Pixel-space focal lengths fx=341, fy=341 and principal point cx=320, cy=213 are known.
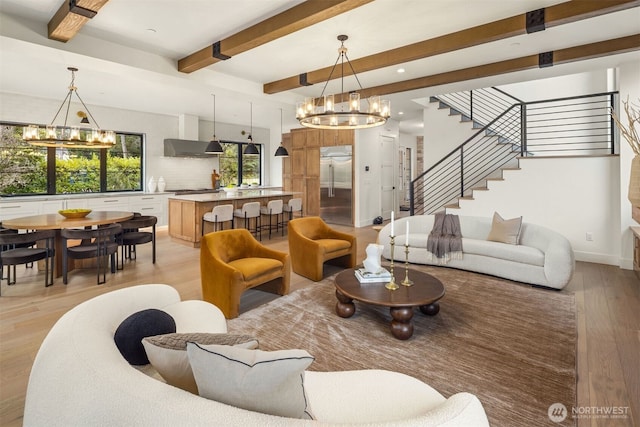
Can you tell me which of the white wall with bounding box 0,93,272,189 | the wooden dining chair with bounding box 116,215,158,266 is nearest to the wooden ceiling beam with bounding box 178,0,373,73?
the wooden dining chair with bounding box 116,215,158,266

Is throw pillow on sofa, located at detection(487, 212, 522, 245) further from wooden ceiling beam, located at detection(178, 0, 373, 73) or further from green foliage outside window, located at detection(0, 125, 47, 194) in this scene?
green foliage outside window, located at detection(0, 125, 47, 194)

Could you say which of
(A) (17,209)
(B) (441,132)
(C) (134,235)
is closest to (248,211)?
(C) (134,235)

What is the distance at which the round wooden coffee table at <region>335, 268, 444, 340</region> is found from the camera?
2.76m

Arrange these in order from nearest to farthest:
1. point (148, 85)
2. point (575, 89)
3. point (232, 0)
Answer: point (232, 0) → point (148, 85) → point (575, 89)

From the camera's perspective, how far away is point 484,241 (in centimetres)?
464

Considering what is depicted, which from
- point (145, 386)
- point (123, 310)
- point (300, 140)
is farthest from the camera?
point (300, 140)

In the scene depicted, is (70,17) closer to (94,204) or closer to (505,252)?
(94,204)

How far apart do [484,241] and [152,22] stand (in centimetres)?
483

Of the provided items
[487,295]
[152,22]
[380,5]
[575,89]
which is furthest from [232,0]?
[575,89]

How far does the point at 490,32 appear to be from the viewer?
12.3 feet

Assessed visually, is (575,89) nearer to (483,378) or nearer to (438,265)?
(438,265)

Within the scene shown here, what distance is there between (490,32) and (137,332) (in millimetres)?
4311

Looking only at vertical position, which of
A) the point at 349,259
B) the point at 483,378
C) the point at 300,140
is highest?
the point at 300,140

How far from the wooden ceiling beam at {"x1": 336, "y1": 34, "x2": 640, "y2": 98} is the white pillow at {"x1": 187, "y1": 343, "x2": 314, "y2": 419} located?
5397 millimetres
